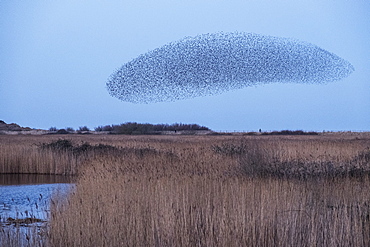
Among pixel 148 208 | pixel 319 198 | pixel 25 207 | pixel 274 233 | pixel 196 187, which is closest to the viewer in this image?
pixel 274 233

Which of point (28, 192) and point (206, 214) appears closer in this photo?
point (206, 214)

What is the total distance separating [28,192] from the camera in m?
13.4

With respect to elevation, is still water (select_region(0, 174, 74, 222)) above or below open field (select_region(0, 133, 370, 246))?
below

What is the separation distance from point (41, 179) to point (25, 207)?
6.83 metres

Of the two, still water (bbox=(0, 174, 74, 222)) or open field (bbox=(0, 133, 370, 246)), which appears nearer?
open field (bbox=(0, 133, 370, 246))

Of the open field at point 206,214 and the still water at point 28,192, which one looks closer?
the open field at point 206,214

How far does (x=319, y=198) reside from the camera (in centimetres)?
866

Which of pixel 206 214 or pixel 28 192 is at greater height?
pixel 206 214

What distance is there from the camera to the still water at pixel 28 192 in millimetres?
9958

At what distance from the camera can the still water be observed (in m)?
9.96

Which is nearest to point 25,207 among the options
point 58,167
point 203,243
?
point 203,243

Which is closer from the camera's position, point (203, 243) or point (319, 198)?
point (203, 243)

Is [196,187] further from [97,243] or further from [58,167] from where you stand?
[58,167]

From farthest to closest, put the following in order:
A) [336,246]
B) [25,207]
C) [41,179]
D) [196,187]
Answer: [41,179] → [25,207] → [196,187] → [336,246]
